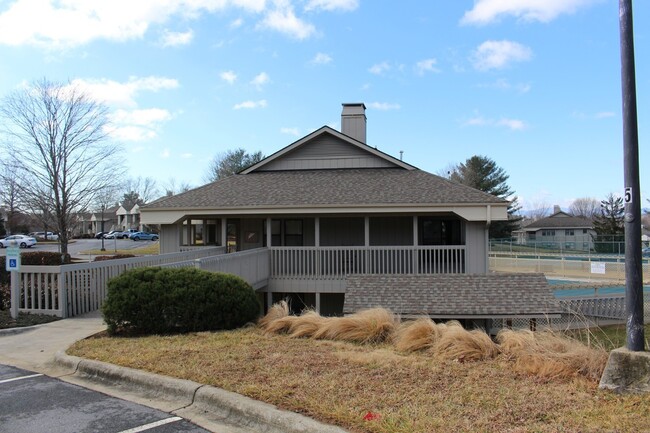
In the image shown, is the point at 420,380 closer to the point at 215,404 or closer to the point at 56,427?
the point at 215,404

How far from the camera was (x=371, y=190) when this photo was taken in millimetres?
17203

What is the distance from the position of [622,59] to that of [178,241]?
1527 cm

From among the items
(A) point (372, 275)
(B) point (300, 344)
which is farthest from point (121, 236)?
(B) point (300, 344)

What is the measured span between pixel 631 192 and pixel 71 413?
5917 millimetres

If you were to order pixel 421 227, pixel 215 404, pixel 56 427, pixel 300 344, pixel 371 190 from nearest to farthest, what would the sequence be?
1. pixel 56 427
2. pixel 215 404
3. pixel 300 344
4. pixel 371 190
5. pixel 421 227

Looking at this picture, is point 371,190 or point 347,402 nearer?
point 347,402

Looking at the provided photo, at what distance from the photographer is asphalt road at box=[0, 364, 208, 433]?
4.66 meters

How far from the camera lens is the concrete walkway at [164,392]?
456 cm

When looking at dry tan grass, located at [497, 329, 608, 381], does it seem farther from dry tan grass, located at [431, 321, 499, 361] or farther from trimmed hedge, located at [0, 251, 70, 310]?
trimmed hedge, located at [0, 251, 70, 310]

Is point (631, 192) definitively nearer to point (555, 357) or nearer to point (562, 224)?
point (555, 357)

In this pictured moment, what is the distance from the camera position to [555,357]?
5.74 m

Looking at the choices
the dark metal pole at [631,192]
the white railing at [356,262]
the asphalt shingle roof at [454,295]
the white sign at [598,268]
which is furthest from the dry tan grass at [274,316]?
the white sign at [598,268]

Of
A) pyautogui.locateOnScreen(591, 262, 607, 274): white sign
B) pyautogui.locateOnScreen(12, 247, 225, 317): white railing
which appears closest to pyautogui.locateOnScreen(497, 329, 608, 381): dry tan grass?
pyautogui.locateOnScreen(12, 247, 225, 317): white railing

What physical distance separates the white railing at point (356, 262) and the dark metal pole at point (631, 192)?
36.5 feet
